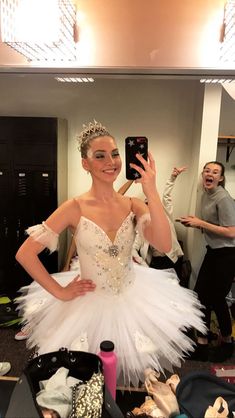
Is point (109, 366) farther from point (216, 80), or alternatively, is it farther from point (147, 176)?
point (216, 80)

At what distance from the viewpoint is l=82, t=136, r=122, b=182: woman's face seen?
0.92m

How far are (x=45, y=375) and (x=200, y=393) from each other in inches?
14.2

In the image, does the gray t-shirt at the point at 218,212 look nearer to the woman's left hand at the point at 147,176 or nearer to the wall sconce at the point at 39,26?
the woman's left hand at the point at 147,176

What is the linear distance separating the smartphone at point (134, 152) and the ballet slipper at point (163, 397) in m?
0.54

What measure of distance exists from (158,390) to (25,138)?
1224 mm

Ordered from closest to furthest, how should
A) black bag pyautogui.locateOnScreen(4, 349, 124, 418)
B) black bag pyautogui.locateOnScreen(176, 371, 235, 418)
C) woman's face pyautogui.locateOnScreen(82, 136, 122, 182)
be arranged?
black bag pyautogui.locateOnScreen(4, 349, 124, 418) < black bag pyautogui.locateOnScreen(176, 371, 235, 418) < woman's face pyautogui.locateOnScreen(82, 136, 122, 182)

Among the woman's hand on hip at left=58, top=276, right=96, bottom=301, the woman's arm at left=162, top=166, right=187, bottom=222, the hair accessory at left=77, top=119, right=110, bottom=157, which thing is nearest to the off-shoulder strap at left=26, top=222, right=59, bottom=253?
the woman's hand on hip at left=58, top=276, right=96, bottom=301

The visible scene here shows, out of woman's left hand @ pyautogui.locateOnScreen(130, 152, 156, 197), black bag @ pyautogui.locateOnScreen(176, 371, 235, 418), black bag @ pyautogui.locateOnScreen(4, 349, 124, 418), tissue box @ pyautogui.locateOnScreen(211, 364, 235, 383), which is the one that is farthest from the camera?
tissue box @ pyautogui.locateOnScreen(211, 364, 235, 383)

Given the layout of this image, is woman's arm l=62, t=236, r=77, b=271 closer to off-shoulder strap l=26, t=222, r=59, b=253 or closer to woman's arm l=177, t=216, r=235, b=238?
off-shoulder strap l=26, t=222, r=59, b=253

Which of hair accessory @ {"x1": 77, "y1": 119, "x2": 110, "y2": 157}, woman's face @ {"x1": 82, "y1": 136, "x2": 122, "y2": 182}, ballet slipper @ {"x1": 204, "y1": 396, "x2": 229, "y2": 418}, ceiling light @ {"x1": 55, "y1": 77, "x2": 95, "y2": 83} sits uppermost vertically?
ceiling light @ {"x1": 55, "y1": 77, "x2": 95, "y2": 83}

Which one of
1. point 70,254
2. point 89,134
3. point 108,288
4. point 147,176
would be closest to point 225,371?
point 108,288

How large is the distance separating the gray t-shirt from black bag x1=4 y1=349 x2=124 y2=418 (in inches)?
29.7

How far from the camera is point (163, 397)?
2.13 feet

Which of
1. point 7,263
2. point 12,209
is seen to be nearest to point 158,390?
point 7,263
